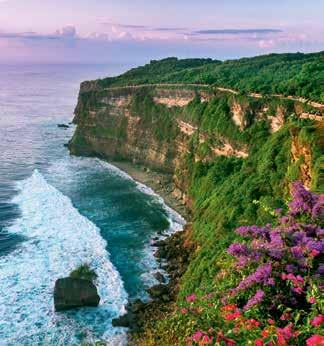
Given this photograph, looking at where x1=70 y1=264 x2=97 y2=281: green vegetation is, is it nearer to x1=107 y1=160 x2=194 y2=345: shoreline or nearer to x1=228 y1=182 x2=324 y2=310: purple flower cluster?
x1=107 y1=160 x2=194 y2=345: shoreline

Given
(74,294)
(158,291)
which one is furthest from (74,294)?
(158,291)

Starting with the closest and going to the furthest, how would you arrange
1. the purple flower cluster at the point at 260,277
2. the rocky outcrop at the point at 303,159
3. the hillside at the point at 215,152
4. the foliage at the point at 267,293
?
the foliage at the point at 267,293, the purple flower cluster at the point at 260,277, the hillside at the point at 215,152, the rocky outcrop at the point at 303,159

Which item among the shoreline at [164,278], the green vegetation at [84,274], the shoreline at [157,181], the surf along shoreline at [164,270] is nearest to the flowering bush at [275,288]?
the shoreline at [164,278]

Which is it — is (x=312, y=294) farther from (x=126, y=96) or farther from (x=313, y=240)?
(x=126, y=96)

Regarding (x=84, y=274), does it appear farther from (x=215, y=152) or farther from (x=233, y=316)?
(x=233, y=316)

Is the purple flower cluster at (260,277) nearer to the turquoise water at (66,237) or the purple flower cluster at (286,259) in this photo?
the purple flower cluster at (286,259)

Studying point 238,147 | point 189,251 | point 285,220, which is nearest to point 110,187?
point 238,147
